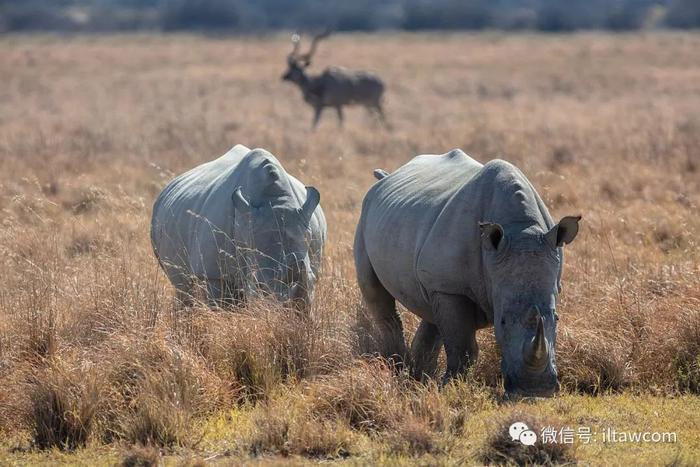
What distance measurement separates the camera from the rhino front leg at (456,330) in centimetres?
673

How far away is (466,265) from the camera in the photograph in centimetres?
668

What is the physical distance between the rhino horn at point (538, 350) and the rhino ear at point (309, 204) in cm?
214

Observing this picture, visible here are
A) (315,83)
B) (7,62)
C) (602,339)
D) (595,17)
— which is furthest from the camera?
(595,17)

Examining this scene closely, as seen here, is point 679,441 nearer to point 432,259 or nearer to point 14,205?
point 432,259

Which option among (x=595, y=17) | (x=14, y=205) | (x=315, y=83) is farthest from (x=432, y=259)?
(x=595, y=17)

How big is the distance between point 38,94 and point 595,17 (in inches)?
2855

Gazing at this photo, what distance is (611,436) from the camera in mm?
6254

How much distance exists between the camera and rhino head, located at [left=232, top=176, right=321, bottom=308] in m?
7.41

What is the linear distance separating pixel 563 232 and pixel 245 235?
7.46 feet

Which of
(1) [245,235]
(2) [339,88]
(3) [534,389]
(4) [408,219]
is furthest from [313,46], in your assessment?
(3) [534,389]

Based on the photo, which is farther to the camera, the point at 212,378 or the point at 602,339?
the point at 602,339

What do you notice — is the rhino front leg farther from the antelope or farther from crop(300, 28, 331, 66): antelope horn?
the antelope

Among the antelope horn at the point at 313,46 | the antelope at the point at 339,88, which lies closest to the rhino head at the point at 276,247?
the antelope horn at the point at 313,46

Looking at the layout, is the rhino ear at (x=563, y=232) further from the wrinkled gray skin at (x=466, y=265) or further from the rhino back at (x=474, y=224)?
the rhino back at (x=474, y=224)
